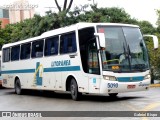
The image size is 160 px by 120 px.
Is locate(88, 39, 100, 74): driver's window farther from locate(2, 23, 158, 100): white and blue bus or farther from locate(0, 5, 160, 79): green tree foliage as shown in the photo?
locate(0, 5, 160, 79): green tree foliage

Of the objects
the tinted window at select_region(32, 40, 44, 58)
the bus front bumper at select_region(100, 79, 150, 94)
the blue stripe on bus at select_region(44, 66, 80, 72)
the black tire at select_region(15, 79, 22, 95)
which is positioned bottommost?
the black tire at select_region(15, 79, 22, 95)

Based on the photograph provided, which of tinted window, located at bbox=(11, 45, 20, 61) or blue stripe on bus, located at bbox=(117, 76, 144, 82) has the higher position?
tinted window, located at bbox=(11, 45, 20, 61)

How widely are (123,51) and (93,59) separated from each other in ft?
3.87

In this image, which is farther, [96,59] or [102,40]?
[96,59]

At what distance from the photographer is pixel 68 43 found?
57.1 feet

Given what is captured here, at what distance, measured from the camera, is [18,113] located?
13344mm

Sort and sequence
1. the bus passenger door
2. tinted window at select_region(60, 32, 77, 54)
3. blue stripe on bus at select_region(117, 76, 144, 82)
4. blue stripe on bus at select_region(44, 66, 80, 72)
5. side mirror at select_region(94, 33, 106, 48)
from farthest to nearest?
1. tinted window at select_region(60, 32, 77, 54)
2. blue stripe on bus at select_region(44, 66, 80, 72)
3. the bus passenger door
4. blue stripe on bus at select_region(117, 76, 144, 82)
5. side mirror at select_region(94, 33, 106, 48)

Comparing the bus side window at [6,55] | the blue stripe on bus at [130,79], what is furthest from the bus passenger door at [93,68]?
the bus side window at [6,55]

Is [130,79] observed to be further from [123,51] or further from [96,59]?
[96,59]

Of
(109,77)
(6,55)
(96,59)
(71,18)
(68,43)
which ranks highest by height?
(71,18)

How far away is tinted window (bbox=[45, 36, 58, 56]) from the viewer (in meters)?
18.6

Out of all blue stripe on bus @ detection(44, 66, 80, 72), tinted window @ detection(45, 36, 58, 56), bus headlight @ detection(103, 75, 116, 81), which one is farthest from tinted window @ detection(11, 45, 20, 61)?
bus headlight @ detection(103, 75, 116, 81)

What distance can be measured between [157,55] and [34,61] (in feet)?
30.6

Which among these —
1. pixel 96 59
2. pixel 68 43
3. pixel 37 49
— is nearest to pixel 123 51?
pixel 96 59
